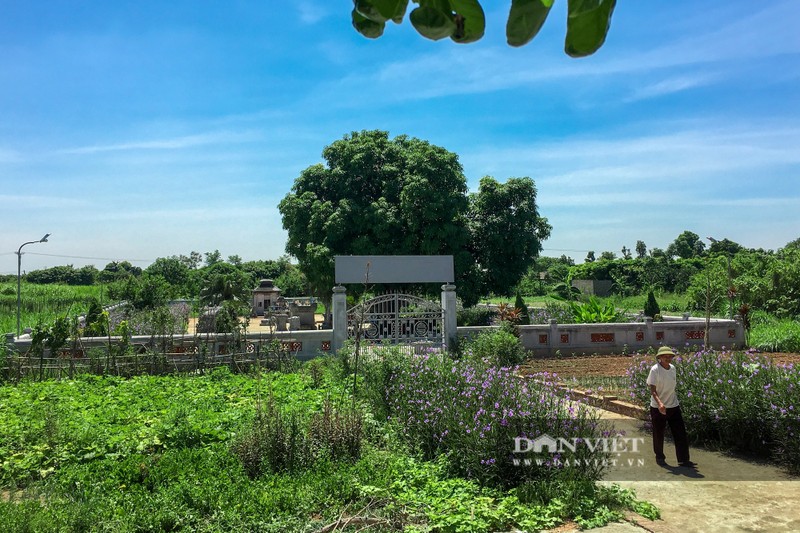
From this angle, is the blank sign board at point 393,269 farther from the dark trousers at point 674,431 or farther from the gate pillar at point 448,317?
the dark trousers at point 674,431

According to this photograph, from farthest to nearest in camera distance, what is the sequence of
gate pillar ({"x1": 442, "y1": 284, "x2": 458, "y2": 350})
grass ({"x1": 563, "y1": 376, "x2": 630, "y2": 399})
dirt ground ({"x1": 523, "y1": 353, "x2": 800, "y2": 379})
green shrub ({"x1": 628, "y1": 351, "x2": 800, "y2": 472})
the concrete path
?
gate pillar ({"x1": 442, "y1": 284, "x2": 458, "y2": 350})
dirt ground ({"x1": 523, "y1": 353, "x2": 800, "y2": 379})
grass ({"x1": 563, "y1": 376, "x2": 630, "y2": 399})
green shrub ({"x1": 628, "y1": 351, "x2": 800, "y2": 472})
the concrete path

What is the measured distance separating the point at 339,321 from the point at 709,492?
10.2 metres

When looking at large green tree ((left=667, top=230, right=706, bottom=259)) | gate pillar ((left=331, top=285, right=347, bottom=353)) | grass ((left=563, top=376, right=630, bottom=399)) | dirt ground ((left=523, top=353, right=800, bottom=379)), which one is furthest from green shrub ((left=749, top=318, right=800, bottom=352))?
large green tree ((left=667, top=230, right=706, bottom=259))

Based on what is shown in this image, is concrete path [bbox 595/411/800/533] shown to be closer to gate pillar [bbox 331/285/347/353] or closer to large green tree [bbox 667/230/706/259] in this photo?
gate pillar [bbox 331/285/347/353]

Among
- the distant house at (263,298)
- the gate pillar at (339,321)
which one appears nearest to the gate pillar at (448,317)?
the gate pillar at (339,321)

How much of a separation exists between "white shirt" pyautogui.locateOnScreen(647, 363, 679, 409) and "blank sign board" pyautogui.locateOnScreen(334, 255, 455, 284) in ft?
33.8

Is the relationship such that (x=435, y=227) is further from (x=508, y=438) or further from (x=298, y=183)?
(x=508, y=438)

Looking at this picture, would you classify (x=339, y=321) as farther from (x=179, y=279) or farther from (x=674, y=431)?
(x=179, y=279)

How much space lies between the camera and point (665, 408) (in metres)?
6.73

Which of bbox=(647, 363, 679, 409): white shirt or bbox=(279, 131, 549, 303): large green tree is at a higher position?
bbox=(279, 131, 549, 303): large green tree

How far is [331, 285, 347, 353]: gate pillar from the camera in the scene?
14703 mm

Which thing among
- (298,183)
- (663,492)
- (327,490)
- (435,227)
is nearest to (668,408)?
(663,492)

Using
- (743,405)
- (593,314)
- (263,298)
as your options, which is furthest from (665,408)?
(263,298)

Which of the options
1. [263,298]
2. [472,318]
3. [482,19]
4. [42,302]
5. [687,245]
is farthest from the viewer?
[687,245]
